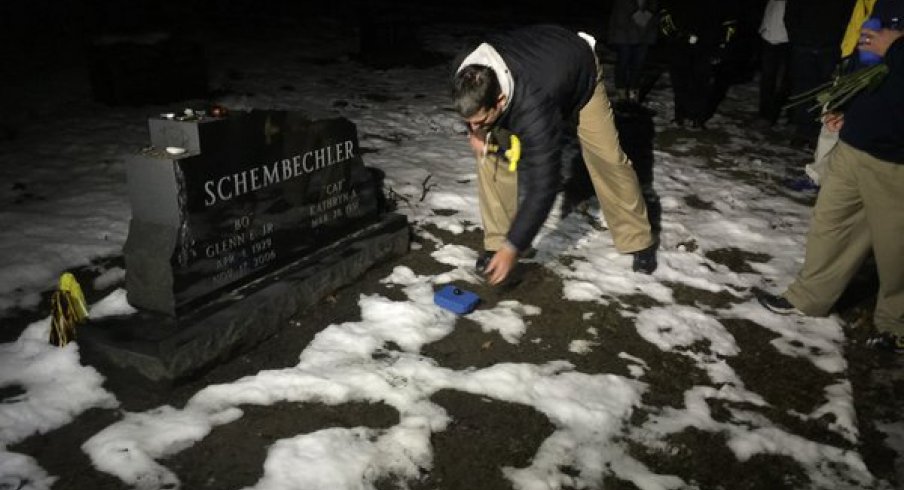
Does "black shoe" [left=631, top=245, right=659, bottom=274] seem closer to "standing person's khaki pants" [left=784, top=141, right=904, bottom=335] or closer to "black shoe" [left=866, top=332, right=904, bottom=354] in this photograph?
"standing person's khaki pants" [left=784, top=141, right=904, bottom=335]

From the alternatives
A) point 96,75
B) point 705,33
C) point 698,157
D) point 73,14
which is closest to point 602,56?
point 705,33

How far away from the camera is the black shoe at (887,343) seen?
3.65 metres

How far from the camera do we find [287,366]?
332 cm

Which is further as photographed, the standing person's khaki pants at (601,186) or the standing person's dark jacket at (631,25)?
the standing person's dark jacket at (631,25)

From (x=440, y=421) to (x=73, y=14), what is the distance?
1432cm

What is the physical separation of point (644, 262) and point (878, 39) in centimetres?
188

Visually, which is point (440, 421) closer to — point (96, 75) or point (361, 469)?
point (361, 469)

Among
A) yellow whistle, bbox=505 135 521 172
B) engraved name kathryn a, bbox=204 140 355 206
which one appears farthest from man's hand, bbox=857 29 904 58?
engraved name kathryn a, bbox=204 140 355 206

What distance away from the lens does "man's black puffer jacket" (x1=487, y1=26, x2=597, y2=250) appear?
3.36 metres

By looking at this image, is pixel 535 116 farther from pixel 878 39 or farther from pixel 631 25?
pixel 631 25

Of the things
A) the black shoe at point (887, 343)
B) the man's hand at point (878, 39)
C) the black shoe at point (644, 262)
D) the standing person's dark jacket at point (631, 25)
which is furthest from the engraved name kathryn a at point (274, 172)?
the standing person's dark jacket at point (631, 25)

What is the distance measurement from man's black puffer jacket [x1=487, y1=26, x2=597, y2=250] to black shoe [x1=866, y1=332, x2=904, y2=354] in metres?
2.05

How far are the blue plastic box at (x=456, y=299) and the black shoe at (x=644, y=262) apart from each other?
4.14ft

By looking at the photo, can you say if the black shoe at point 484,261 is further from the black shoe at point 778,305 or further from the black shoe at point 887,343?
the black shoe at point 887,343
